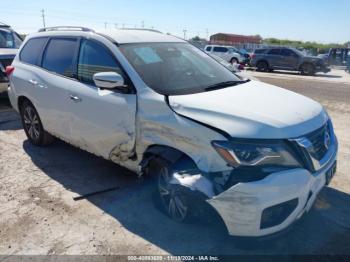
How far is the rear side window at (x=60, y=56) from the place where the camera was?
4168 mm

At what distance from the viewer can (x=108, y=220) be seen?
3.39 metres

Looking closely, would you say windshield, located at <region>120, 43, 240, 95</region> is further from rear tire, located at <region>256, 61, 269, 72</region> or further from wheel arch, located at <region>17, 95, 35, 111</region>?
rear tire, located at <region>256, 61, 269, 72</region>

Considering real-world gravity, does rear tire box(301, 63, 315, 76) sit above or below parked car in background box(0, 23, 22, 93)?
below

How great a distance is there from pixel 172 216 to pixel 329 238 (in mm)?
1453

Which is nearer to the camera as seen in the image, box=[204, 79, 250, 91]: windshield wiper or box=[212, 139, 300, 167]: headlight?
box=[212, 139, 300, 167]: headlight

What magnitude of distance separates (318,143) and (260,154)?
64cm

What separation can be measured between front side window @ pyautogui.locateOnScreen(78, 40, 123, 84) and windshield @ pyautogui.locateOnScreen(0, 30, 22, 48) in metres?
6.41

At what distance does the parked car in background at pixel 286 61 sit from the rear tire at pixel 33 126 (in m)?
18.8

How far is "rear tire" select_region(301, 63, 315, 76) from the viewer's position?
20.6 m

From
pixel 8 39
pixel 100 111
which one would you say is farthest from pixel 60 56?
pixel 8 39

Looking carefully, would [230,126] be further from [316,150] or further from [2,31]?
[2,31]

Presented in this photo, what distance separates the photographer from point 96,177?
170 inches

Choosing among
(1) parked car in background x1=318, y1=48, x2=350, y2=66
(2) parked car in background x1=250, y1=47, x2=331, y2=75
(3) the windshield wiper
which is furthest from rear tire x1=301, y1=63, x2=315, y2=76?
(3) the windshield wiper

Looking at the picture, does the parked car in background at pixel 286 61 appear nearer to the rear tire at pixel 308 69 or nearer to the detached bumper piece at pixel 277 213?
the rear tire at pixel 308 69
